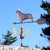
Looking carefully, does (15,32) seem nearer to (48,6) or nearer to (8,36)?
(48,6)

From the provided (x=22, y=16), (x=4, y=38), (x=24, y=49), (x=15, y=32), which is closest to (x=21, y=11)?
(x=22, y=16)

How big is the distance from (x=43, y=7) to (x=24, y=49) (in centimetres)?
1325

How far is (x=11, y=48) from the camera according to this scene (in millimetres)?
10719

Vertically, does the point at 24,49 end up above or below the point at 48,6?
below

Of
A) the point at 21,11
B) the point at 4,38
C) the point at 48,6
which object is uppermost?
the point at 48,6

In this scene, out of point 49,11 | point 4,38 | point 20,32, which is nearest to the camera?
point 20,32

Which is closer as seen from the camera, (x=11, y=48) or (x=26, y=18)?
(x=11, y=48)

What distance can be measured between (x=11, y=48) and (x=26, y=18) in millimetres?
1924

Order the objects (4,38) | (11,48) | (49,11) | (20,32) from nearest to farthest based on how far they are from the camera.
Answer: (11,48), (20,32), (49,11), (4,38)

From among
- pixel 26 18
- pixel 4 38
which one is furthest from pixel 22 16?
pixel 4 38

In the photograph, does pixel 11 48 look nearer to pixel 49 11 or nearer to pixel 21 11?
pixel 21 11

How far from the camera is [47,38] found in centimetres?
2372

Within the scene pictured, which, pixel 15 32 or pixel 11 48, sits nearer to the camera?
pixel 11 48

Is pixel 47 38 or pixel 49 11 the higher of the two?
pixel 49 11
